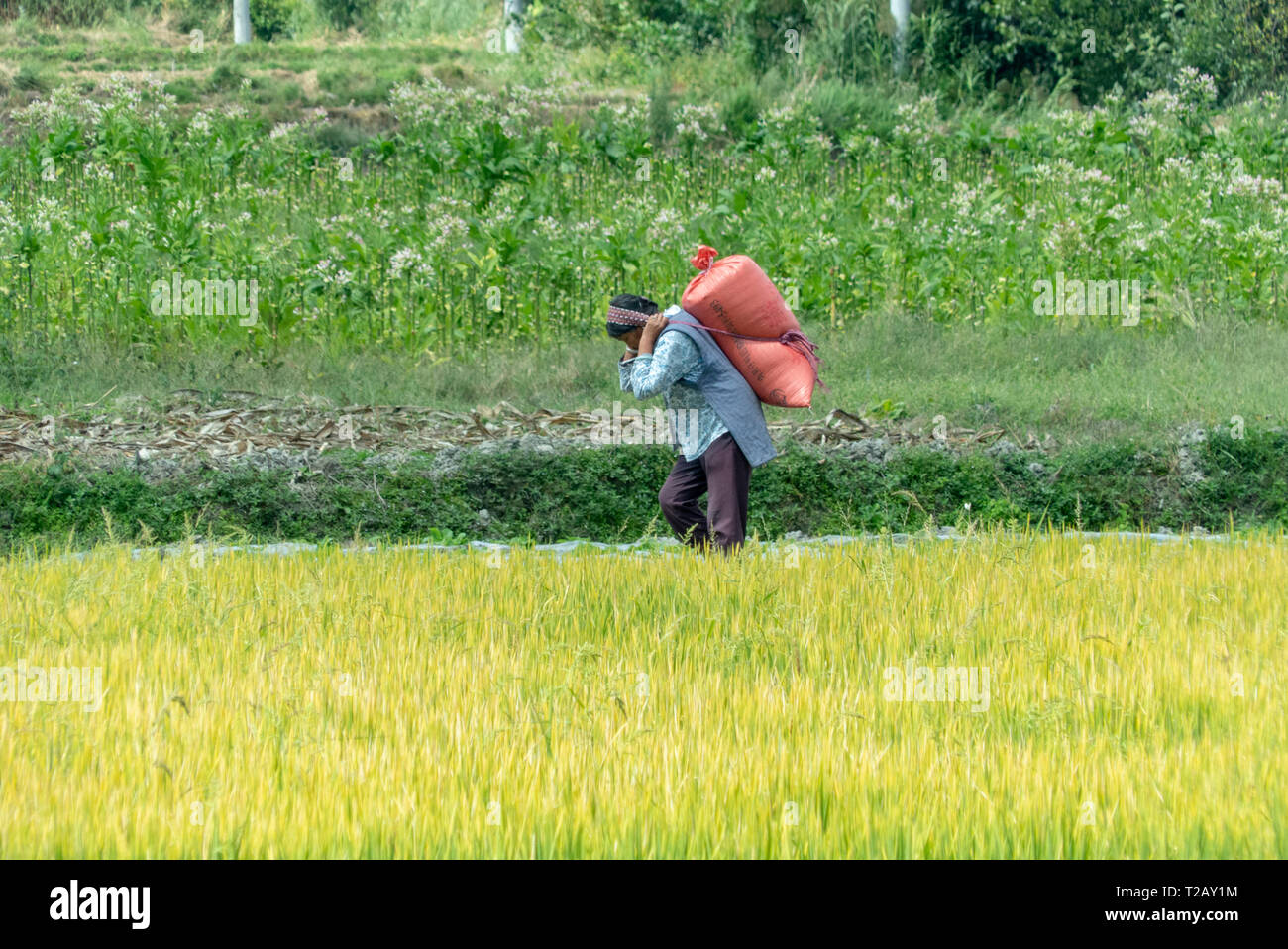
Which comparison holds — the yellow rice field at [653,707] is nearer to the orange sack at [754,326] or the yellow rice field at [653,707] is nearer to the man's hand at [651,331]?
the orange sack at [754,326]

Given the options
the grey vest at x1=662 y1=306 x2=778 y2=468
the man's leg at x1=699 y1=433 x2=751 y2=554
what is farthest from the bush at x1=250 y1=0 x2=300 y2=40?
the man's leg at x1=699 y1=433 x2=751 y2=554

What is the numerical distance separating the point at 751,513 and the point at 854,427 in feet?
4.66

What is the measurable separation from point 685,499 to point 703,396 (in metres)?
0.58

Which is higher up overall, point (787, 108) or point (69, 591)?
point (787, 108)

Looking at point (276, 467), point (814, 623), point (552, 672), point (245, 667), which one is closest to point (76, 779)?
point (245, 667)

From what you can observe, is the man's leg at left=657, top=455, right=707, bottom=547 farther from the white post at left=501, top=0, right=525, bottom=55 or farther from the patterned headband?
the white post at left=501, top=0, right=525, bottom=55

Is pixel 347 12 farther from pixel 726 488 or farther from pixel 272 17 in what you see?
pixel 726 488

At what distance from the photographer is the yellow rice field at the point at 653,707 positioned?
340 centimetres

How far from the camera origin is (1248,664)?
474cm

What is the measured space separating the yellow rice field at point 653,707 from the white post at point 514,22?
20.4 m

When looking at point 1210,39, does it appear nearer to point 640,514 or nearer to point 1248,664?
point 640,514

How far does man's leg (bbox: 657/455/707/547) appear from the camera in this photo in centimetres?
671

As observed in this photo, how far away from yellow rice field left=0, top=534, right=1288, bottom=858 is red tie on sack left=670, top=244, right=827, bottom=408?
81 centimetres

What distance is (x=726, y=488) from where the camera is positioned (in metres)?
6.45
